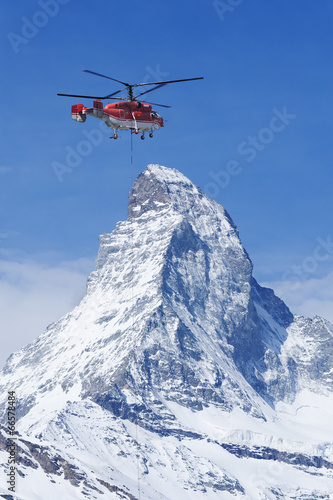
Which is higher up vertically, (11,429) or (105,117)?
(105,117)

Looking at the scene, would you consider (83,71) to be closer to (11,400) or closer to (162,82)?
(162,82)

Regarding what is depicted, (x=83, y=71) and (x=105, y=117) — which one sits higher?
(x=105, y=117)

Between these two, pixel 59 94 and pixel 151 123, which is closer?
pixel 59 94

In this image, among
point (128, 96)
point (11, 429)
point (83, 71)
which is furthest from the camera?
point (11, 429)

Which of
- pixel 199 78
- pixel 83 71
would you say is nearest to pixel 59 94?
pixel 83 71

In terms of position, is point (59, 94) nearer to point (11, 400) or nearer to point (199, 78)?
point (199, 78)

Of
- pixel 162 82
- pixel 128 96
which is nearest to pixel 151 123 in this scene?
pixel 128 96

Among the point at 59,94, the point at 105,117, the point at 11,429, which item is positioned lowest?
the point at 11,429

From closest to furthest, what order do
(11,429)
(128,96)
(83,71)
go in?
(83,71), (128,96), (11,429)

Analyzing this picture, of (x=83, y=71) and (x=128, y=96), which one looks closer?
(x=83, y=71)
